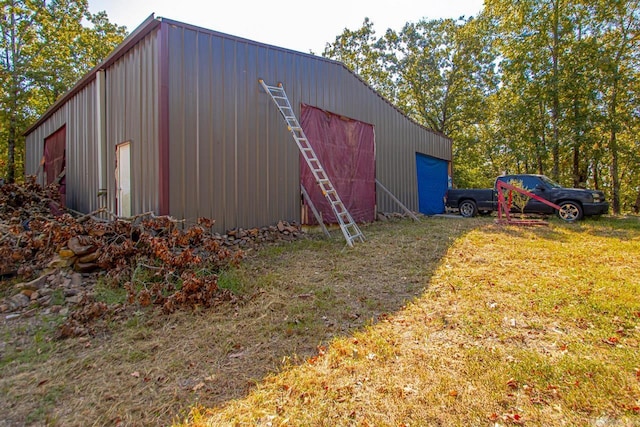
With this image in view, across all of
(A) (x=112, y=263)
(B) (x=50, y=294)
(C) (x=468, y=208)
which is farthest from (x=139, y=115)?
(C) (x=468, y=208)

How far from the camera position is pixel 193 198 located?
20.1ft

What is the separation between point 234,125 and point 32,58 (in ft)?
55.0

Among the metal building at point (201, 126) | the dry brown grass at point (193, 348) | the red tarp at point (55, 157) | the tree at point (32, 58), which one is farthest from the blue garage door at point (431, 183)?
the tree at point (32, 58)

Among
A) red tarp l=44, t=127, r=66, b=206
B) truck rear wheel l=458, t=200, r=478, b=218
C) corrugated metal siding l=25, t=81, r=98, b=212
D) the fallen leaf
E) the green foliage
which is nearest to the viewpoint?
the fallen leaf

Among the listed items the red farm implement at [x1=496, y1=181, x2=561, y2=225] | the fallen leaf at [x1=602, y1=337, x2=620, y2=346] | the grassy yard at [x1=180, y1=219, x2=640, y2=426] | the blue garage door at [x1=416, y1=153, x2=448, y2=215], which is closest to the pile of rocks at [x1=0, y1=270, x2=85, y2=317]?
the grassy yard at [x1=180, y1=219, x2=640, y2=426]

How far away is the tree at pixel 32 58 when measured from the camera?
15.0 metres

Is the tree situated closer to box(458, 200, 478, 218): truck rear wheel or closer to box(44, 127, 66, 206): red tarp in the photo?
box(44, 127, 66, 206): red tarp

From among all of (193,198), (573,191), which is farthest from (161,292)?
(573,191)

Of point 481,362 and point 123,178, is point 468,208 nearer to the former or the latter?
point 481,362

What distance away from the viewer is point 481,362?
2.65 meters

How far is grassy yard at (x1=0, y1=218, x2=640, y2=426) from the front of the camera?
2.18 meters

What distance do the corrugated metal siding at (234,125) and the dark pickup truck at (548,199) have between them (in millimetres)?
6761

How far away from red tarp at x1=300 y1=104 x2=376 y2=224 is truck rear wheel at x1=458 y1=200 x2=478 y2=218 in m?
4.35

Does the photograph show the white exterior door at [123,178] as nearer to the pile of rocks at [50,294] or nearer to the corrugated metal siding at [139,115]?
the corrugated metal siding at [139,115]
